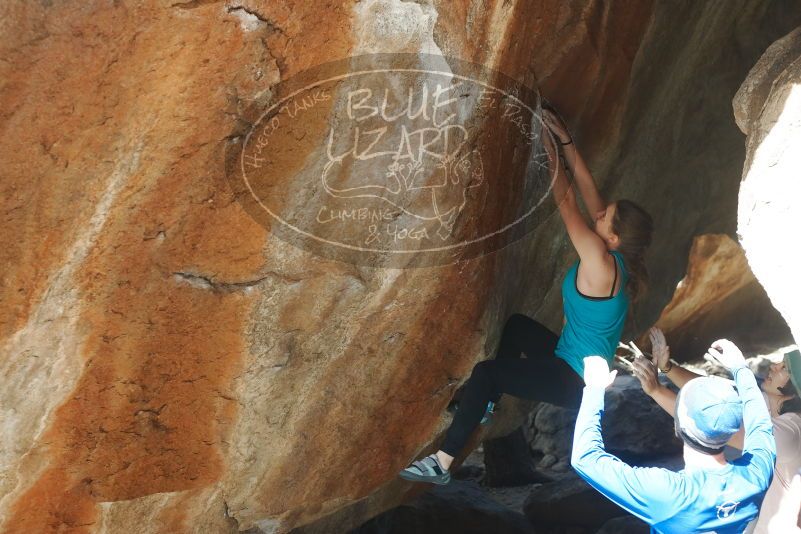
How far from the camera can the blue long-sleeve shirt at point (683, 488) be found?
8.55ft

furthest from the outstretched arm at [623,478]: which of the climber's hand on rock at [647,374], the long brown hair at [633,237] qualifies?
the long brown hair at [633,237]

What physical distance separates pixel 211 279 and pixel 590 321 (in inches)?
60.3

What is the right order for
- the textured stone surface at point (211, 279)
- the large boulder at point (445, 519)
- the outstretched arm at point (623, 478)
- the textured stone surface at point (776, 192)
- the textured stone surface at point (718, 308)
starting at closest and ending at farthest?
the outstretched arm at point (623, 478)
the textured stone surface at point (211, 279)
the textured stone surface at point (776, 192)
the large boulder at point (445, 519)
the textured stone surface at point (718, 308)

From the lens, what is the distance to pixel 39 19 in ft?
8.59

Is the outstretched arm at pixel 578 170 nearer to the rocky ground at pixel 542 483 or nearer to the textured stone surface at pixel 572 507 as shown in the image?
the rocky ground at pixel 542 483

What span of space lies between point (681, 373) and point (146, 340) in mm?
2241

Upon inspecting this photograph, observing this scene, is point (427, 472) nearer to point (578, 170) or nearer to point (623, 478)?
point (623, 478)

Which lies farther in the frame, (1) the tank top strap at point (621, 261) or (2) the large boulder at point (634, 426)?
(2) the large boulder at point (634, 426)

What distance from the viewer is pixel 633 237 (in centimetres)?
368

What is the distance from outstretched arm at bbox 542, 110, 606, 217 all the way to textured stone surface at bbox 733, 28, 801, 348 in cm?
71

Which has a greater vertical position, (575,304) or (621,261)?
(621,261)

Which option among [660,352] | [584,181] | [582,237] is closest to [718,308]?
[660,352]

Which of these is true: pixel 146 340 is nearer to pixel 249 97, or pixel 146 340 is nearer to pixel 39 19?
pixel 249 97

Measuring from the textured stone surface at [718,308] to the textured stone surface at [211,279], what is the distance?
3.81 m
